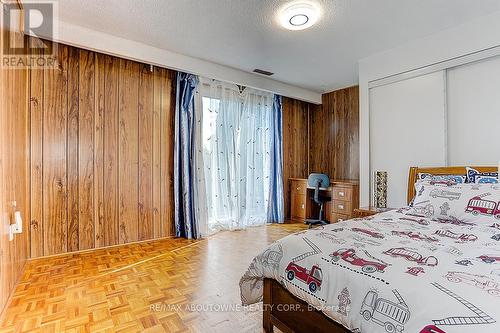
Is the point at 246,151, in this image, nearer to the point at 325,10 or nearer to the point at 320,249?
the point at 325,10

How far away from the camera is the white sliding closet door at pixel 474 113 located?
2523mm

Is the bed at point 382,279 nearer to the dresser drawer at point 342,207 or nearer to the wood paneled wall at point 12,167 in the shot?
the wood paneled wall at point 12,167

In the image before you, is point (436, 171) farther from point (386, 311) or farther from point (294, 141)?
point (294, 141)

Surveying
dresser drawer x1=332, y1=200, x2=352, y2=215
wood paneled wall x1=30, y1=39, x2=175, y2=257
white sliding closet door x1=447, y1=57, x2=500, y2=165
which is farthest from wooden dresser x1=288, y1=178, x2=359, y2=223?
wood paneled wall x1=30, y1=39, x2=175, y2=257

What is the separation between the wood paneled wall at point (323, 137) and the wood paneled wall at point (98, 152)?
2406 millimetres

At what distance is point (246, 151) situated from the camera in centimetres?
454

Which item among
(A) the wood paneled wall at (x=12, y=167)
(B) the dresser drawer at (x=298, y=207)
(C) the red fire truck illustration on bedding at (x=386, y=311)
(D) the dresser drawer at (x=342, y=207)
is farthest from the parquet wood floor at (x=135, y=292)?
(B) the dresser drawer at (x=298, y=207)

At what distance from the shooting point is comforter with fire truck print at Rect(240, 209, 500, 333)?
867 mm

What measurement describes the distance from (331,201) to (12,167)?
406 centimetres

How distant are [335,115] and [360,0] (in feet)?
9.56

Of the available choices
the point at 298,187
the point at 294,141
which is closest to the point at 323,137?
the point at 294,141

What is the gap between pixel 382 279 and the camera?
107 cm

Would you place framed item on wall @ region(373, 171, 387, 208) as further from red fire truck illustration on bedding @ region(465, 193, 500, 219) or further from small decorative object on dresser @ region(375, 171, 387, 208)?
red fire truck illustration on bedding @ region(465, 193, 500, 219)

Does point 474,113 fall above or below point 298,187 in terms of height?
above
